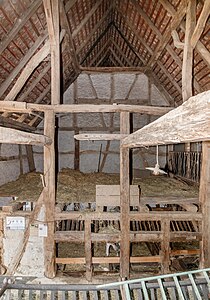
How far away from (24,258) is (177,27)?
4.53m

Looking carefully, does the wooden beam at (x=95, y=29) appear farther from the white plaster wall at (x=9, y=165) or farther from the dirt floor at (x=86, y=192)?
the white plaster wall at (x=9, y=165)

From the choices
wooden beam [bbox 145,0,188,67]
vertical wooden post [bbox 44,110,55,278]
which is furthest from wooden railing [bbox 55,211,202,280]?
wooden beam [bbox 145,0,188,67]

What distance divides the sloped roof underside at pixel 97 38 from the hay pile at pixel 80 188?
4.61 ft

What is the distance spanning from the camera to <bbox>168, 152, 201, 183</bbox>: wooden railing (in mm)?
6832

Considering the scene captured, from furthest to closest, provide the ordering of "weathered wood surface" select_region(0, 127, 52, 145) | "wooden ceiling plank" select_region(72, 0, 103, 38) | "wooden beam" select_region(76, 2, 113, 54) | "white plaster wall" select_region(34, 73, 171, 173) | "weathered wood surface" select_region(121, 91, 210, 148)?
"white plaster wall" select_region(34, 73, 171, 173) < "wooden beam" select_region(76, 2, 113, 54) < "wooden ceiling plank" select_region(72, 0, 103, 38) < "weathered wood surface" select_region(0, 127, 52, 145) < "weathered wood surface" select_region(121, 91, 210, 148)

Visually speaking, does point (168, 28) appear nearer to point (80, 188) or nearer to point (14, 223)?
point (80, 188)

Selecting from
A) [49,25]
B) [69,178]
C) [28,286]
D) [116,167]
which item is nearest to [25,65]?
[49,25]

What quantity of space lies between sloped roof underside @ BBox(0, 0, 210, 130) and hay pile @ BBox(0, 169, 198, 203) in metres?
1.41

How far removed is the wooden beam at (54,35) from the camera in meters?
4.21

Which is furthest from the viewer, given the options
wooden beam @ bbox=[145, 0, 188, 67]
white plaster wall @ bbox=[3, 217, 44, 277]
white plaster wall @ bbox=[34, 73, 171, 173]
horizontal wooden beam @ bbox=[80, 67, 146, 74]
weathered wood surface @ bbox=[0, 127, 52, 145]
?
white plaster wall @ bbox=[34, 73, 171, 173]

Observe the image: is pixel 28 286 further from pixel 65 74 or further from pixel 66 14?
pixel 65 74

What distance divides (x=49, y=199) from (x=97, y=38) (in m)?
4.17

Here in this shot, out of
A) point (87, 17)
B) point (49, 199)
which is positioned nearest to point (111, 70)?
point (87, 17)

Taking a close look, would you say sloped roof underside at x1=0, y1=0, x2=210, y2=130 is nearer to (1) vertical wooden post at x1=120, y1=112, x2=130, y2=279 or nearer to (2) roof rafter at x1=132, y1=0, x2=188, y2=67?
(2) roof rafter at x1=132, y1=0, x2=188, y2=67
